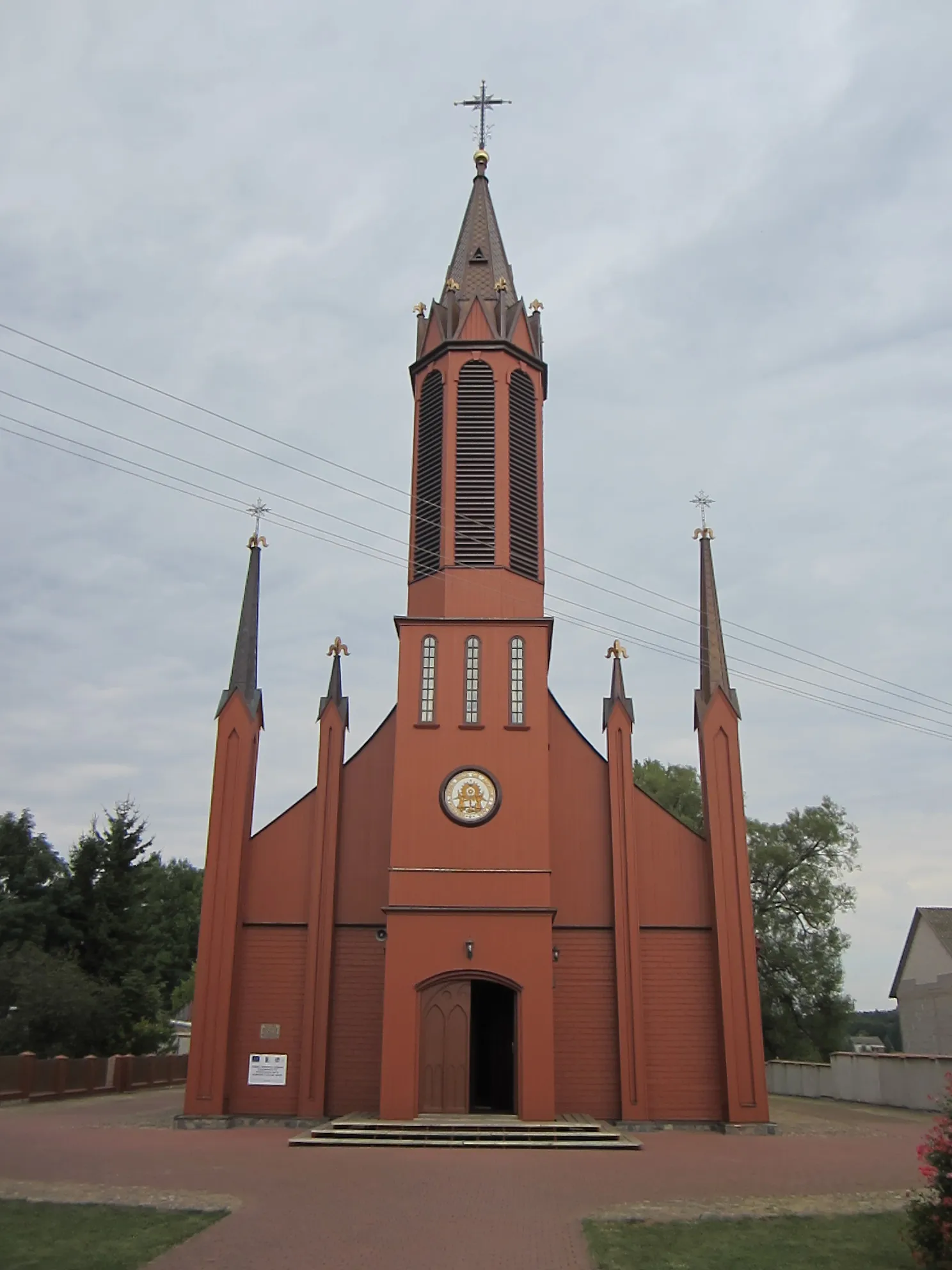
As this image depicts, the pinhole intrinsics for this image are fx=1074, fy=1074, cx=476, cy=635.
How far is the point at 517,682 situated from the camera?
23875mm

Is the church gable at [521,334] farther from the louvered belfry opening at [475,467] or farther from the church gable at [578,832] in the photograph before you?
the church gable at [578,832]

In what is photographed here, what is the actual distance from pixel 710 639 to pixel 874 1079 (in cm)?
1526

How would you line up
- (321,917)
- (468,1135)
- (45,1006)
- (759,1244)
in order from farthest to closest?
(45,1006), (321,917), (468,1135), (759,1244)

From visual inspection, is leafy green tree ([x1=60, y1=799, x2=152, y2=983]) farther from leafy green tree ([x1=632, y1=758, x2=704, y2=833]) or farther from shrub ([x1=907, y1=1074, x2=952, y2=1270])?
shrub ([x1=907, y1=1074, x2=952, y2=1270])

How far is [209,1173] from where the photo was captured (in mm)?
14680

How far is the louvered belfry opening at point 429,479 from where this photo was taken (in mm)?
25500

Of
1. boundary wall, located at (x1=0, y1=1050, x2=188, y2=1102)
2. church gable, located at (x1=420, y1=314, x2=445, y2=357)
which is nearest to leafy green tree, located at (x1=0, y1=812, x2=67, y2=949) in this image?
boundary wall, located at (x1=0, y1=1050, x2=188, y2=1102)

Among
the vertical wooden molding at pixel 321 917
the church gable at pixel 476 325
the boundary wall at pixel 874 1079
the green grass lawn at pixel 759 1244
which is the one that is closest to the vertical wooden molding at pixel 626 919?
the vertical wooden molding at pixel 321 917

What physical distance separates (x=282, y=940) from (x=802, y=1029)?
1080 inches

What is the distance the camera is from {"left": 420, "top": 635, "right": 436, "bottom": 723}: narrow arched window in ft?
77.5

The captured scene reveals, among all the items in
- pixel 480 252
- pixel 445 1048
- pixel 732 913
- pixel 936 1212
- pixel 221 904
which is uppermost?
pixel 480 252

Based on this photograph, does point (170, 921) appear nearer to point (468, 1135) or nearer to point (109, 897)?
point (109, 897)

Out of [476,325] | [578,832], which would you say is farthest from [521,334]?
[578,832]

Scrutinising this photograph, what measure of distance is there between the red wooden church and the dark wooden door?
1.6 inches
